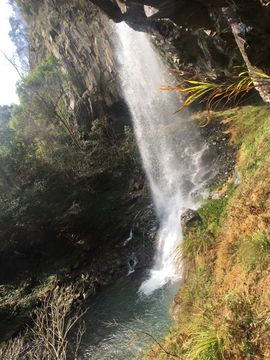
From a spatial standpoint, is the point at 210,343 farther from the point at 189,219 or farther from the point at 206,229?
the point at 189,219

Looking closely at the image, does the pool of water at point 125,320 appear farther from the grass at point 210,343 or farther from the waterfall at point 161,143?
the grass at point 210,343

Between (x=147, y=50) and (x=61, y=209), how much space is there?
11636 millimetres

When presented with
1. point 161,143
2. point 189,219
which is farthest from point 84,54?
point 189,219

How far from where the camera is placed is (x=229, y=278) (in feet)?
19.5

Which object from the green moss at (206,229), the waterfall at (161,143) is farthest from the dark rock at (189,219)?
the waterfall at (161,143)

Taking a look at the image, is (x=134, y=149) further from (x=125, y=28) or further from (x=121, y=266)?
(x=121, y=266)

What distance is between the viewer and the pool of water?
26.9 feet

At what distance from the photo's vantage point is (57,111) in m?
27.6

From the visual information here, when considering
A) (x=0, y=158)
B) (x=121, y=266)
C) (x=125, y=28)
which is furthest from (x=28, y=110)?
(x=121, y=266)

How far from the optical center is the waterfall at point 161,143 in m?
13.6

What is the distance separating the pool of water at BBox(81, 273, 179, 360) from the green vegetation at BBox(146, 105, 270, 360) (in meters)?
1.22

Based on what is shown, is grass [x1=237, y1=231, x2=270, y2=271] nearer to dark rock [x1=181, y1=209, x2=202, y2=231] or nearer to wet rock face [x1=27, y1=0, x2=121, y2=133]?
dark rock [x1=181, y1=209, x2=202, y2=231]

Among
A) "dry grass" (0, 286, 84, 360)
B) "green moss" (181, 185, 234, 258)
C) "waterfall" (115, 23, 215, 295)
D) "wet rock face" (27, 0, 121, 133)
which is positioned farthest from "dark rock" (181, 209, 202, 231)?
"wet rock face" (27, 0, 121, 133)

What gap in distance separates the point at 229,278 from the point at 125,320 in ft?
17.1
